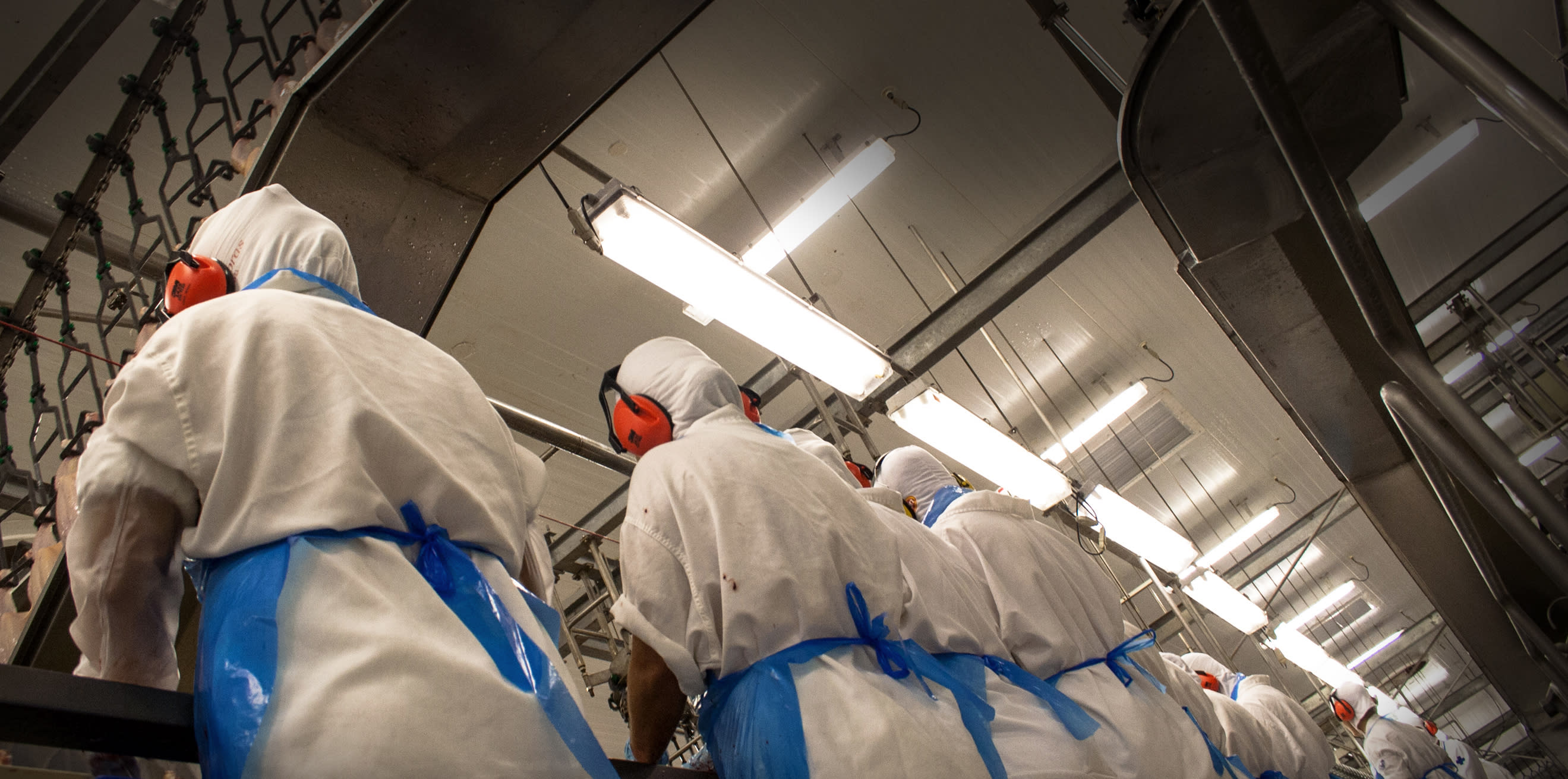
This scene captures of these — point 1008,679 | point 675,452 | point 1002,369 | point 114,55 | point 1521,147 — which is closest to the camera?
point 675,452

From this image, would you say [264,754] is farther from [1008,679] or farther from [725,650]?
[1008,679]

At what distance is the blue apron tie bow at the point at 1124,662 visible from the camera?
9.47 feet

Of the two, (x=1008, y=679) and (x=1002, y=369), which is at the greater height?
(x=1002, y=369)

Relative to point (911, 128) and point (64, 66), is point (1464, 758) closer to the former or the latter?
point (911, 128)

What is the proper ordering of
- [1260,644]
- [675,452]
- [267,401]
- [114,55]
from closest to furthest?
[267,401], [675,452], [114,55], [1260,644]

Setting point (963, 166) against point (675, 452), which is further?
point (963, 166)

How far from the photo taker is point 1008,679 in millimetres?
2494

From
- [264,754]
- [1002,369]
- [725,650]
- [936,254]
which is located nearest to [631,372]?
[725,650]

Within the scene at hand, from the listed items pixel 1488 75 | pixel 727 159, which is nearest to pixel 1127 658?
pixel 1488 75

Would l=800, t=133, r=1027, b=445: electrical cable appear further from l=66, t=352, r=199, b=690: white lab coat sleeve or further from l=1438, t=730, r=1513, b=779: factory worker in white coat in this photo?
l=1438, t=730, r=1513, b=779: factory worker in white coat

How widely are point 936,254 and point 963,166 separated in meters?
0.66

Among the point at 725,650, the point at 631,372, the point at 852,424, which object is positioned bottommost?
the point at 725,650

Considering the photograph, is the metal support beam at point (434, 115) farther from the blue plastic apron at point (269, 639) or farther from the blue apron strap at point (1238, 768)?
the blue apron strap at point (1238, 768)

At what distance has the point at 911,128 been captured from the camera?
495 cm
